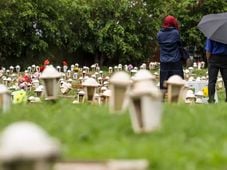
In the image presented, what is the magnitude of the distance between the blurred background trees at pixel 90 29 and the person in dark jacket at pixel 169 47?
16.2m

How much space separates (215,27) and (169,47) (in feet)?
3.28

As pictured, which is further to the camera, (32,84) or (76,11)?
(76,11)

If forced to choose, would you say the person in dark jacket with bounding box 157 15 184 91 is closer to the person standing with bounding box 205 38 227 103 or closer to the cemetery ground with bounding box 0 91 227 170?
the person standing with bounding box 205 38 227 103

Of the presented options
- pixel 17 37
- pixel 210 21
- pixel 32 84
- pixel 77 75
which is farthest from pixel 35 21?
pixel 210 21

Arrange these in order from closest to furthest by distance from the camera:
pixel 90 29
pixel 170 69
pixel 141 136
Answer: pixel 141 136, pixel 170 69, pixel 90 29

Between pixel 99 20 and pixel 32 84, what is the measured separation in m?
12.6

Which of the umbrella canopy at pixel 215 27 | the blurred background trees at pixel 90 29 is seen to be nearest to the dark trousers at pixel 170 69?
the umbrella canopy at pixel 215 27

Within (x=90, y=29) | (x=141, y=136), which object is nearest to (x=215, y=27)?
(x=141, y=136)

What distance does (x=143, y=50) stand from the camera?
3016cm

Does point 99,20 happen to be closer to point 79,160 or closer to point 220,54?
point 220,54

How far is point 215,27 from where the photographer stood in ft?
37.9

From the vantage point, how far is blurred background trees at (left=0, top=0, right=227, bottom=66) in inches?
1089

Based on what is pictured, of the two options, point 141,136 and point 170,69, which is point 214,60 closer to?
point 170,69

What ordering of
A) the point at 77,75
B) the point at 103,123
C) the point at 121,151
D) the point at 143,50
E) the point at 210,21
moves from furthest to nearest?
the point at 143,50
the point at 77,75
the point at 210,21
the point at 103,123
the point at 121,151
